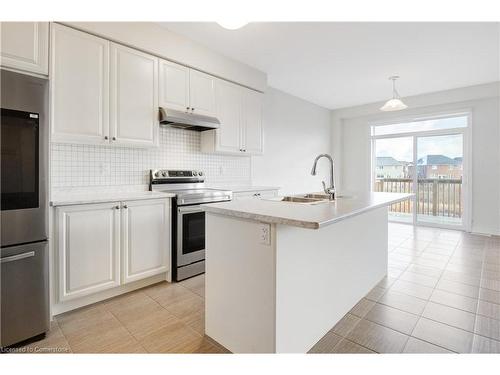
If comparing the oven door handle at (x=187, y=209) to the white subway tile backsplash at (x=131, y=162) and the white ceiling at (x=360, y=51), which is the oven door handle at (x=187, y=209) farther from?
the white ceiling at (x=360, y=51)

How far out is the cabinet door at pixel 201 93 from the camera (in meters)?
3.11

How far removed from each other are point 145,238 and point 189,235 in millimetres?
474

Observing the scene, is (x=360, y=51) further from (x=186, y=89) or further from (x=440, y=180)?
(x=440, y=180)

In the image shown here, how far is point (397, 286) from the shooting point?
2.64 metres

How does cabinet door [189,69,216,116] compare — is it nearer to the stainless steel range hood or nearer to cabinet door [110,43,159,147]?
the stainless steel range hood

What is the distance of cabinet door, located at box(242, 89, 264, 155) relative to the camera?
150 inches

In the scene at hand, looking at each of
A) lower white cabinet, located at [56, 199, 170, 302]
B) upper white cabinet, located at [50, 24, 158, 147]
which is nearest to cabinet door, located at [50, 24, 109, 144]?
upper white cabinet, located at [50, 24, 158, 147]

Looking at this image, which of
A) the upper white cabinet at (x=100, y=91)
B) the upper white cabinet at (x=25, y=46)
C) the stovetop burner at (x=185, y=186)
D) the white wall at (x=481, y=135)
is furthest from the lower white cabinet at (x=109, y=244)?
the white wall at (x=481, y=135)

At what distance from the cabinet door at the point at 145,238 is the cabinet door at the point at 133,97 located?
0.67m

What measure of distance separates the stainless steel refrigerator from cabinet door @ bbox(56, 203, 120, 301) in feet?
0.82

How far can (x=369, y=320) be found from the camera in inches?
79.8
